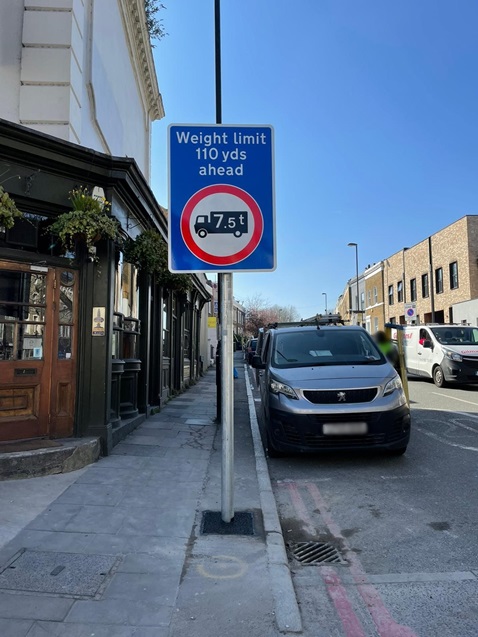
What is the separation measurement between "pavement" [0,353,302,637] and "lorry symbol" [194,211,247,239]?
2537 millimetres

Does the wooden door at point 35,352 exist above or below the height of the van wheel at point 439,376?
above

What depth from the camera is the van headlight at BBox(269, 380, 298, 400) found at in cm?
602

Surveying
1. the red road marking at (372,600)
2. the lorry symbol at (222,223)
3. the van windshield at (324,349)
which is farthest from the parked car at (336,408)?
the lorry symbol at (222,223)

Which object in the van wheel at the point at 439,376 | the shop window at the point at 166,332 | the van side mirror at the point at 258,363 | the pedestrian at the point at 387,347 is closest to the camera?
the van side mirror at the point at 258,363

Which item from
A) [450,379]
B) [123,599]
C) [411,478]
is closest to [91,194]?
[123,599]

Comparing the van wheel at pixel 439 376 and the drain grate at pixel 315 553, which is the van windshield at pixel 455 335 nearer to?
the van wheel at pixel 439 376

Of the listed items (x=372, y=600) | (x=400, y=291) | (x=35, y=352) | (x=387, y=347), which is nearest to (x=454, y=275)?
(x=400, y=291)

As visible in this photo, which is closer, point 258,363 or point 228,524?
point 228,524

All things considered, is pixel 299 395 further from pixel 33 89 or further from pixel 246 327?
pixel 246 327

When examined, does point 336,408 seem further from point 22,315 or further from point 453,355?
point 453,355

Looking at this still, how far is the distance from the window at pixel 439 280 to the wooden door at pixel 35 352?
29682 mm

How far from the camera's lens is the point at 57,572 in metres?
3.22

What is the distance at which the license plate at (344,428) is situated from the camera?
18.7 feet

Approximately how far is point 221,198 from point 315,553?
3039 mm
